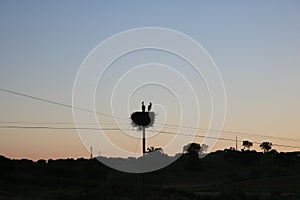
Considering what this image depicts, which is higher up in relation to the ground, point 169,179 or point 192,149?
point 192,149

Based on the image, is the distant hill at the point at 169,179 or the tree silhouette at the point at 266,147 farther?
the tree silhouette at the point at 266,147

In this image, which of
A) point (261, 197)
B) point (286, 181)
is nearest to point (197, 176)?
point (286, 181)

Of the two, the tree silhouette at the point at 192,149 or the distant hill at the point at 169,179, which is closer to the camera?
the distant hill at the point at 169,179

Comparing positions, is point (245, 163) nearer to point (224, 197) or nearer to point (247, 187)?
point (247, 187)

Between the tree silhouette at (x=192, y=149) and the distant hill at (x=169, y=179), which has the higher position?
the tree silhouette at (x=192, y=149)

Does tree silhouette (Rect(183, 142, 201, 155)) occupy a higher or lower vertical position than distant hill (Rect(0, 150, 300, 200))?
higher

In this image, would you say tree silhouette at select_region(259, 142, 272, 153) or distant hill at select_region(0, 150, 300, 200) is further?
tree silhouette at select_region(259, 142, 272, 153)

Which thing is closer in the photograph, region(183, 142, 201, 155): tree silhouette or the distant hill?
the distant hill

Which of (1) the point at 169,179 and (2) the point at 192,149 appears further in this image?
(2) the point at 192,149

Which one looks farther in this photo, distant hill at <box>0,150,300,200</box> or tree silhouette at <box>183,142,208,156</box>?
tree silhouette at <box>183,142,208,156</box>

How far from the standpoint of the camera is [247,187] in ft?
315

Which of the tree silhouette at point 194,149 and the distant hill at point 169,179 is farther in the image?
the tree silhouette at point 194,149

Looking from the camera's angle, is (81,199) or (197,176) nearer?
(81,199)

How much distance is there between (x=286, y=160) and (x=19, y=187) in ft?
344
